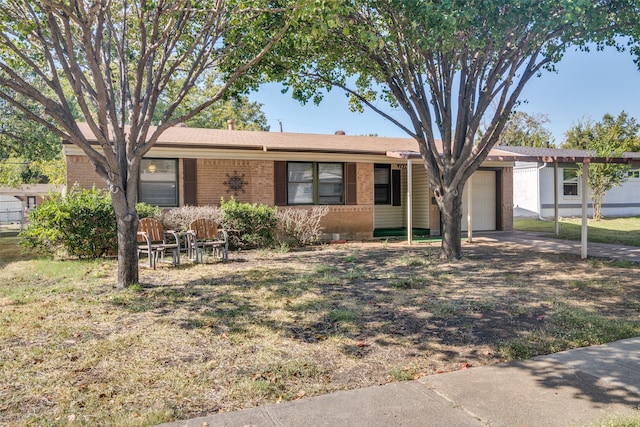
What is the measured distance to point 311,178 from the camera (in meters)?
15.0

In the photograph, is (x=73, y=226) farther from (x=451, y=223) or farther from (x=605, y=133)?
(x=605, y=133)

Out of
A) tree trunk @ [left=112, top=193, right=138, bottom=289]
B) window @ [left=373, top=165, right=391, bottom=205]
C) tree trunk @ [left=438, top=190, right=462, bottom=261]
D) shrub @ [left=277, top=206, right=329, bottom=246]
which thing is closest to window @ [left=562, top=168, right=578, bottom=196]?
window @ [left=373, top=165, right=391, bottom=205]

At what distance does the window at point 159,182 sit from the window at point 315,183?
363 cm

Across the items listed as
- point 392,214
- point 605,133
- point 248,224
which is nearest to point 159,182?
point 248,224

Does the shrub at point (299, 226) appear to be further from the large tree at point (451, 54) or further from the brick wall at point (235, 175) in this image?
the large tree at point (451, 54)

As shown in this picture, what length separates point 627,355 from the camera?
4.31 meters

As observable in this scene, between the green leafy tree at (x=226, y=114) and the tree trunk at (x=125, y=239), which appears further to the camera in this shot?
the green leafy tree at (x=226, y=114)

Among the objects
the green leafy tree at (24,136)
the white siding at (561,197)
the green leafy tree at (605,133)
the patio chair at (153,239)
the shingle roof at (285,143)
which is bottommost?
the patio chair at (153,239)

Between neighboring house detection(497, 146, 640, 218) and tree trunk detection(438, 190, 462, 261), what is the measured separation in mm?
14605

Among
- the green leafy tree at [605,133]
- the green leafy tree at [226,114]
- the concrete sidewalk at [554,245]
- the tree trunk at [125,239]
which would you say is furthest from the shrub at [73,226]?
the green leafy tree at [605,133]

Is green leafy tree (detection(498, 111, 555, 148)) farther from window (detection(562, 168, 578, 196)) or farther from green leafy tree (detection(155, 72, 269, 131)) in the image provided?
green leafy tree (detection(155, 72, 269, 131))

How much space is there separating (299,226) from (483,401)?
33.8 ft

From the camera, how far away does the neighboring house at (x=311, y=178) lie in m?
13.3

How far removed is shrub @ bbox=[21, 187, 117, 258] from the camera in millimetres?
10297
